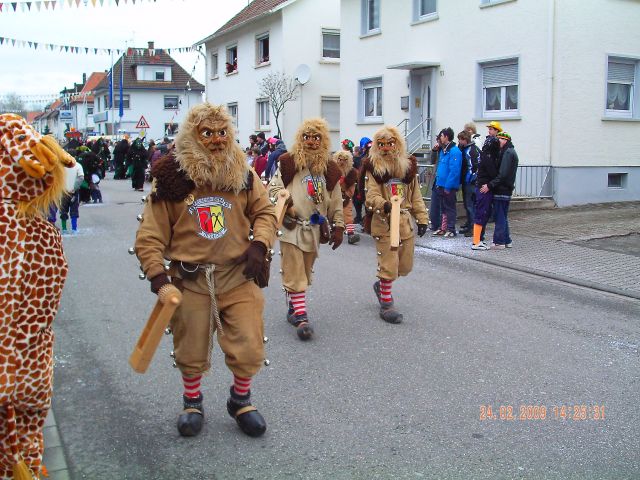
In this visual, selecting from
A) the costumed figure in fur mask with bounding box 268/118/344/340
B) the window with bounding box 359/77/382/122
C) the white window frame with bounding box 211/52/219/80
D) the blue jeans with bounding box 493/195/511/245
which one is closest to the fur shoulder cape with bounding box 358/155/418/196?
the costumed figure in fur mask with bounding box 268/118/344/340

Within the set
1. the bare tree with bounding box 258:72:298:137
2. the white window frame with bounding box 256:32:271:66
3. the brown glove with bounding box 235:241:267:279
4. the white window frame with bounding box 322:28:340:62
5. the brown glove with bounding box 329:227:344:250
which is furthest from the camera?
the white window frame with bounding box 256:32:271:66

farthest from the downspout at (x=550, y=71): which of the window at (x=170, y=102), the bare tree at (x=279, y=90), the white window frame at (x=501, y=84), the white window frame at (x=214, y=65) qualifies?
the window at (x=170, y=102)

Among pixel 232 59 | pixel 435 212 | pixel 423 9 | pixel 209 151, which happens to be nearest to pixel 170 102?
pixel 232 59

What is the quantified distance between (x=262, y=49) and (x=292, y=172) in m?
26.2

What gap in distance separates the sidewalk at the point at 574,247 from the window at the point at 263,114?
57.4 feet

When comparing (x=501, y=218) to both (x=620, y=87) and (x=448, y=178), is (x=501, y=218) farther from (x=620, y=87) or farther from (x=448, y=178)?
(x=620, y=87)

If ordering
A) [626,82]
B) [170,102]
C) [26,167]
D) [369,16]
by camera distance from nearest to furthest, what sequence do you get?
1. [26,167]
2. [626,82]
3. [369,16]
4. [170,102]

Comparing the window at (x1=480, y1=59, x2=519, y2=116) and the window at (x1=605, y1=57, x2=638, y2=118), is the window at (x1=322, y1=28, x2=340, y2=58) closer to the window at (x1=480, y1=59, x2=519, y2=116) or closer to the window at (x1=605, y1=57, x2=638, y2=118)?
the window at (x1=480, y1=59, x2=519, y2=116)

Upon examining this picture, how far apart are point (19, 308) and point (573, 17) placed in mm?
16079

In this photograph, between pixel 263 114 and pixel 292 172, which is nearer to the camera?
pixel 292 172

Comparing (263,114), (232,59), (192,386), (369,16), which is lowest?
(192,386)

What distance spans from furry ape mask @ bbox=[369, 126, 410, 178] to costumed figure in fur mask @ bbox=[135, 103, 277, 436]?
2.86m

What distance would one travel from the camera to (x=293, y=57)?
29000mm

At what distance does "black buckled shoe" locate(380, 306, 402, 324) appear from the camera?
273 inches
